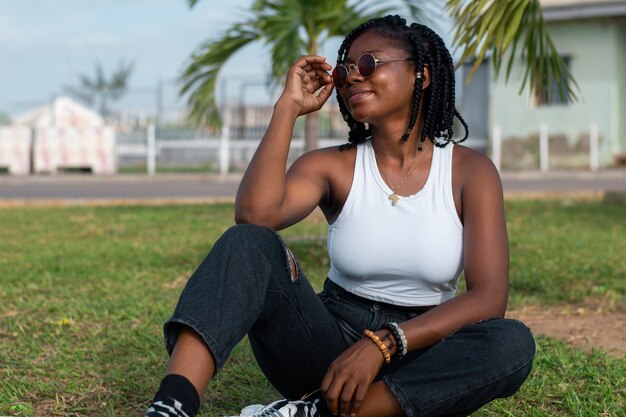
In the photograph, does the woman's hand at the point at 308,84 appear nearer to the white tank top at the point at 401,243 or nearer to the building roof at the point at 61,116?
the white tank top at the point at 401,243

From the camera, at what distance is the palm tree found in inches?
225

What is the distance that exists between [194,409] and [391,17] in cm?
141

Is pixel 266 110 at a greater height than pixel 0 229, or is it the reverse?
pixel 266 110

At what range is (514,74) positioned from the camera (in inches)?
847

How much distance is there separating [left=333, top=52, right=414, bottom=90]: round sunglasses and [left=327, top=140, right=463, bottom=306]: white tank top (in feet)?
1.09

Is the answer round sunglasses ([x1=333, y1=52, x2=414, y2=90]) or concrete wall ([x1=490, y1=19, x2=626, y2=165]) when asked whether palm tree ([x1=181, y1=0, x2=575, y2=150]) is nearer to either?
round sunglasses ([x1=333, y1=52, x2=414, y2=90])

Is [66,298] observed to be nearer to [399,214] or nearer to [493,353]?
[399,214]

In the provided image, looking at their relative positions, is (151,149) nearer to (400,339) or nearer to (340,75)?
(340,75)

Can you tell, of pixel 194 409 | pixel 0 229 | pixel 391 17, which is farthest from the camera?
pixel 0 229

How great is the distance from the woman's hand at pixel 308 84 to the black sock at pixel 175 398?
1.01m

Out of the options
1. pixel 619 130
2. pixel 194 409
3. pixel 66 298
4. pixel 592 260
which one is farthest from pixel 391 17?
pixel 619 130

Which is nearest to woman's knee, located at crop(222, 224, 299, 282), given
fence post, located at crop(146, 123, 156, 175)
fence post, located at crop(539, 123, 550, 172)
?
fence post, located at crop(146, 123, 156, 175)

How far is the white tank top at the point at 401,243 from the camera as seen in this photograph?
284 centimetres

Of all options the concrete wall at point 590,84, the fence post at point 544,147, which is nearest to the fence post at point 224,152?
the concrete wall at point 590,84
